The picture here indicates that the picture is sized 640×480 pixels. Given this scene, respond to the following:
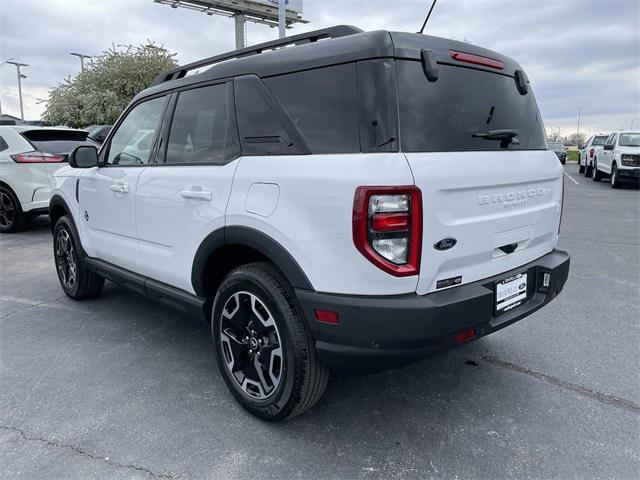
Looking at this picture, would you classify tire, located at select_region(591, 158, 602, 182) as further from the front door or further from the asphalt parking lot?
the front door

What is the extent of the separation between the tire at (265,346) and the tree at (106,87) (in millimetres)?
21782

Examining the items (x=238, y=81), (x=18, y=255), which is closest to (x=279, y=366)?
(x=238, y=81)

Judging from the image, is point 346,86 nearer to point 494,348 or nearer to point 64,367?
point 494,348

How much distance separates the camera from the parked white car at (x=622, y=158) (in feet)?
47.1

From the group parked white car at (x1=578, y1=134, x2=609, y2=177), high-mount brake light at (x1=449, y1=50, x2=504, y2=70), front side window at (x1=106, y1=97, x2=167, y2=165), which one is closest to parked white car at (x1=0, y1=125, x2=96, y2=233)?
front side window at (x1=106, y1=97, x2=167, y2=165)

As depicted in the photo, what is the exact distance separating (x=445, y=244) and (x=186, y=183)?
1.57m

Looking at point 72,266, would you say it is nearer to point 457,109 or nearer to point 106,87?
point 457,109

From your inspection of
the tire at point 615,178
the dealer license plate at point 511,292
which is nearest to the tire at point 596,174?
the tire at point 615,178

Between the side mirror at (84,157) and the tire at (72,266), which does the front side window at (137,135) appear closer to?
the side mirror at (84,157)

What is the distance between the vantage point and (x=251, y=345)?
2598mm

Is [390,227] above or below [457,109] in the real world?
below

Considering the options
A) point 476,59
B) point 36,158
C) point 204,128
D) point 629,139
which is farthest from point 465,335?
point 629,139

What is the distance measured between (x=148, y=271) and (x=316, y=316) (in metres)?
1.66

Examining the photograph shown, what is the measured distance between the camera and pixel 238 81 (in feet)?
8.89
